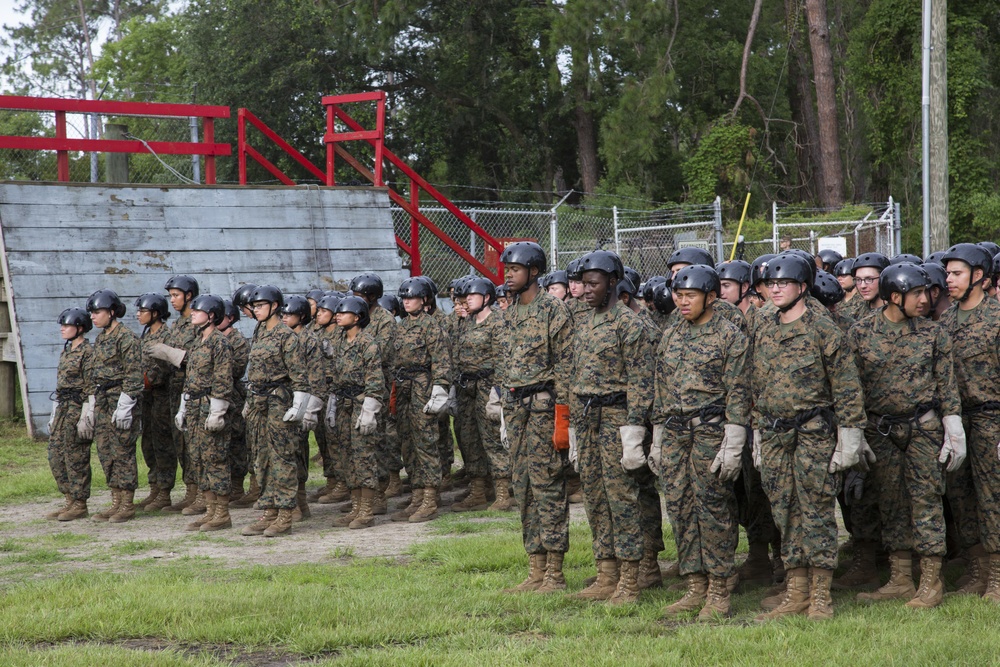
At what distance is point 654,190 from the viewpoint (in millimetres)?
32938

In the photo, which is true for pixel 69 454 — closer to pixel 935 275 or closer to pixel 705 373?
pixel 705 373

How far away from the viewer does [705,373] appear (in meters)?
7.19

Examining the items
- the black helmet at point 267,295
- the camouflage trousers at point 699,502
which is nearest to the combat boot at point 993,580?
the camouflage trousers at point 699,502

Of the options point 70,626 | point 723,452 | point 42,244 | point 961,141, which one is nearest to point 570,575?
point 723,452

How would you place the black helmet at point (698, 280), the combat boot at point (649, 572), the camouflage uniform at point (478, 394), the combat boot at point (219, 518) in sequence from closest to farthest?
the black helmet at point (698, 280) < the combat boot at point (649, 572) < the combat boot at point (219, 518) < the camouflage uniform at point (478, 394)

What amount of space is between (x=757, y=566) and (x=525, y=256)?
9.56 feet

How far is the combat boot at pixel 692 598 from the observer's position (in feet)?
23.6

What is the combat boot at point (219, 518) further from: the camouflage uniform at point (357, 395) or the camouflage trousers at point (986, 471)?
the camouflage trousers at point (986, 471)

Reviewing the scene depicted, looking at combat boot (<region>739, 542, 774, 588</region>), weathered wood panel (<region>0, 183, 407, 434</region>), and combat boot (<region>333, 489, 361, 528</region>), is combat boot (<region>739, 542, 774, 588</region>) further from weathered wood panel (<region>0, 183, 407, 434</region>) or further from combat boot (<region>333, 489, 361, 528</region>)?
weathered wood panel (<region>0, 183, 407, 434</region>)

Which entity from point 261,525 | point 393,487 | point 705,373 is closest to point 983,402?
point 705,373

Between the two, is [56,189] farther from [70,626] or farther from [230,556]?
[70,626]

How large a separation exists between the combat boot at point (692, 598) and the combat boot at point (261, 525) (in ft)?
15.6

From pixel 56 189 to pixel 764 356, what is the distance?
12544 mm

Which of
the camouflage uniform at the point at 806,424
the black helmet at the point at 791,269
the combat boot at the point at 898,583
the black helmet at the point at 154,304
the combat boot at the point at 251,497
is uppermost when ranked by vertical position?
the black helmet at the point at 791,269
